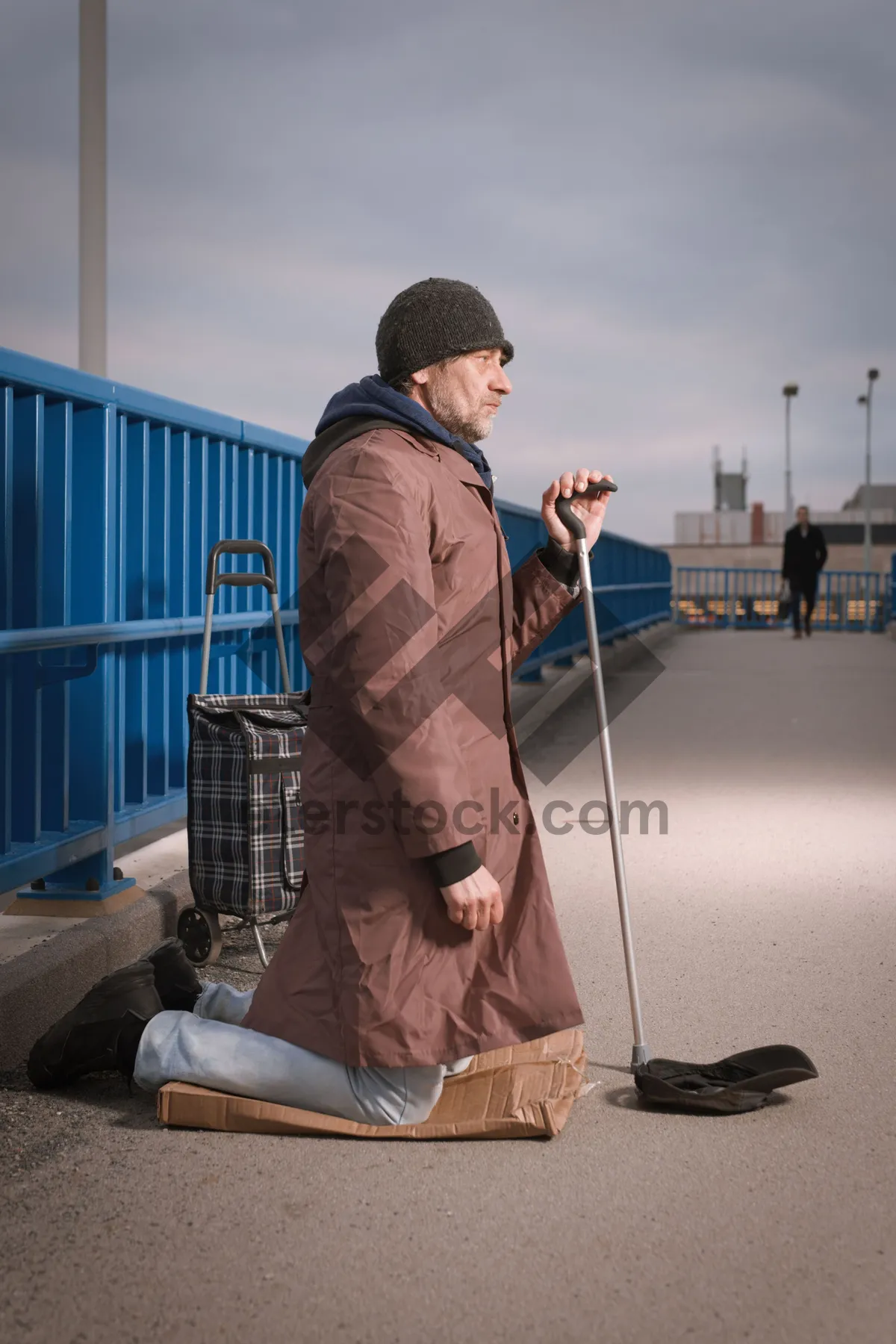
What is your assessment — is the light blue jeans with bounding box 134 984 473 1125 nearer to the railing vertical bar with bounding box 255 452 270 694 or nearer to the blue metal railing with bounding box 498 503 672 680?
the blue metal railing with bounding box 498 503 672 680

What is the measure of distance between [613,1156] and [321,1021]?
0.68 meters

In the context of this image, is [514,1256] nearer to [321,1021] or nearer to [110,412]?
[321,1021]

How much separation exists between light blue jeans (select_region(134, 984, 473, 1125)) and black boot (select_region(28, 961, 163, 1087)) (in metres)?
0.15

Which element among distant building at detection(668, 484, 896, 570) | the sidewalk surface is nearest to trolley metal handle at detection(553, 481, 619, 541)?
the sidewalk surface

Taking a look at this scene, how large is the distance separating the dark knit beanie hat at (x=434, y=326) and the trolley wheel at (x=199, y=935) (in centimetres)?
198

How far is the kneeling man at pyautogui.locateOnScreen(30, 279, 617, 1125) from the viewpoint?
292 centimetres

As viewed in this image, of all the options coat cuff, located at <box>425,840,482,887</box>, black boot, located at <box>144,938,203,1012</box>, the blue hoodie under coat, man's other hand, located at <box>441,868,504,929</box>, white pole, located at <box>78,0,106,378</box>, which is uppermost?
white pole, located at <box>78,0,106,378</box>

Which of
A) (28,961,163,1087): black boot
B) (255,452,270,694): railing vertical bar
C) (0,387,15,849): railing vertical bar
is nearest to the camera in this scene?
(28,961,163,1087): black boot

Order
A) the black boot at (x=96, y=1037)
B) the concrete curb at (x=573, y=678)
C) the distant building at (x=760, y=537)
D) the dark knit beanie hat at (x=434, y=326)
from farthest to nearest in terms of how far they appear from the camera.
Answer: the distant building at (x=760, y=537) < the concrete curb at (x=573, y=678) < the black boot at (x=96, y=1037) < the dark knit beanie hat at (x=434, y=326)

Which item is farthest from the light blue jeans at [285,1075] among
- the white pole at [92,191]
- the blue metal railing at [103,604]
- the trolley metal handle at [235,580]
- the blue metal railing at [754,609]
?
the blue metal railing at [754,609]

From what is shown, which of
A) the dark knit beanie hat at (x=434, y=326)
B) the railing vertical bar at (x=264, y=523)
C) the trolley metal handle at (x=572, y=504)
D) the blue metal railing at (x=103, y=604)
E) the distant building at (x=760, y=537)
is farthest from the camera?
the distant building at (x=760, y=537)

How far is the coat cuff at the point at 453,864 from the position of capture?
2.92 meters

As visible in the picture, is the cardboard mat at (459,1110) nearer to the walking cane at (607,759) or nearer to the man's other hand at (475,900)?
the walking cane at (607,759)

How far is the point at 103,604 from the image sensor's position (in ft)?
15.8
